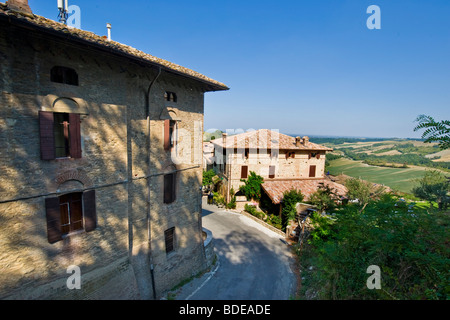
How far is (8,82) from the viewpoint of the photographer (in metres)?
6.01

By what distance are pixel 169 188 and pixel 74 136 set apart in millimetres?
5124

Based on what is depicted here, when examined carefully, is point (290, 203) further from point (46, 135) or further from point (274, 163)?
point (46, 135)

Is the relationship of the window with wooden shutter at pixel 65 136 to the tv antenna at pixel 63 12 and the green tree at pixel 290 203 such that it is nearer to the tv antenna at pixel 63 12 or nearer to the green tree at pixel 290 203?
the tv antenna at pixel 63 12

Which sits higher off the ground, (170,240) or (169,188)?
(169,188)

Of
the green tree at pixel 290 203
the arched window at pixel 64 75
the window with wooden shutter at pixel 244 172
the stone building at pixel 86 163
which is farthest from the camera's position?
the window with wooden shutter at pixel 244 172

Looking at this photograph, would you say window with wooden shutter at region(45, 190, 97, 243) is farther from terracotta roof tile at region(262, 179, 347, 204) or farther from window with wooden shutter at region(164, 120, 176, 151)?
terracotta roof tile at region(262, 179, 347, 204)

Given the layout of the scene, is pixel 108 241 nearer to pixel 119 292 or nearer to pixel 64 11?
pixel 119 292

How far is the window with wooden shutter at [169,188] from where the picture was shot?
11052mm

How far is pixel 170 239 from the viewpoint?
1178cm

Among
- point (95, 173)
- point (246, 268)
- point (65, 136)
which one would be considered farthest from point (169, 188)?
point (246, 268)

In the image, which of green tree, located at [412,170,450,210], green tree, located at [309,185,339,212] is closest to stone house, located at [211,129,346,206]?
green tree, located at [309,185,339,212]

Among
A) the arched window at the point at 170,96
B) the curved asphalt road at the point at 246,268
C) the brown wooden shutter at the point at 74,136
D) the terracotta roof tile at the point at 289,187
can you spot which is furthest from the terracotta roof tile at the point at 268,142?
the brown wooden shutter at the point at 74,136

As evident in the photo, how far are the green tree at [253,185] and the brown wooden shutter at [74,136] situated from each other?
1907cm
